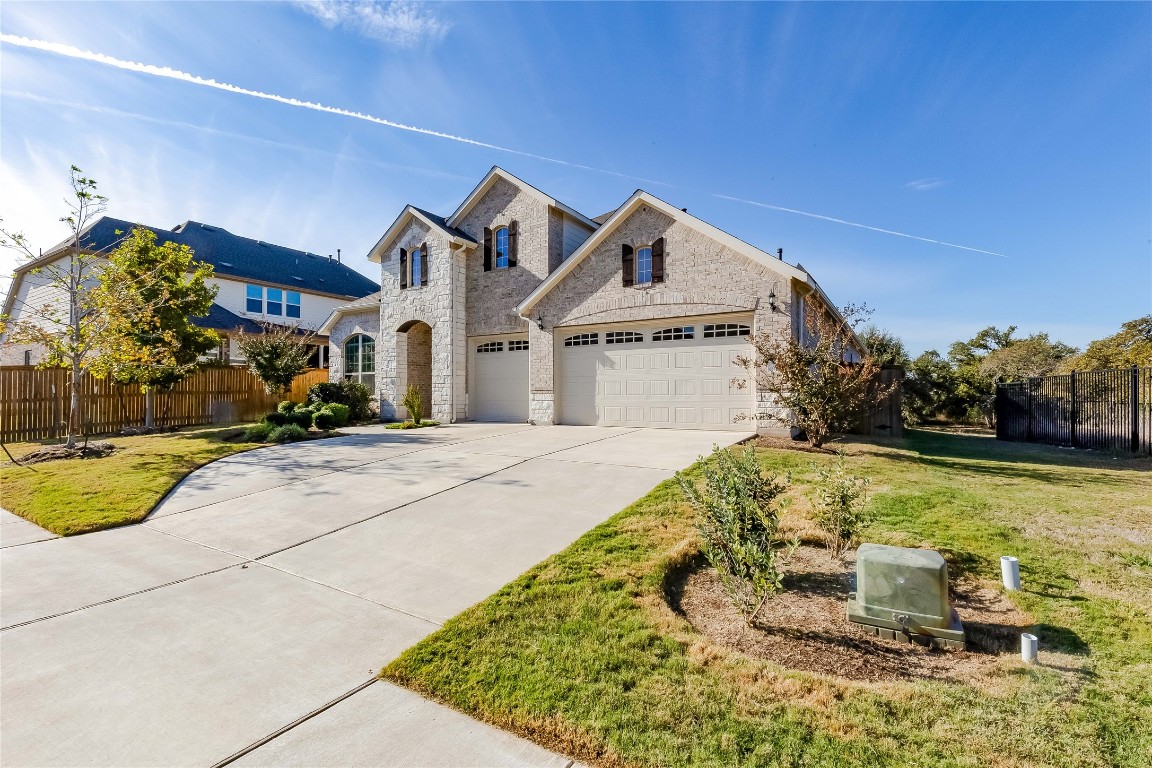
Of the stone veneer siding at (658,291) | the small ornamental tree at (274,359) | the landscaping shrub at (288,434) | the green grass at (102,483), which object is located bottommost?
the green grass at (102,483)

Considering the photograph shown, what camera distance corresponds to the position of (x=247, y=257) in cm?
2597

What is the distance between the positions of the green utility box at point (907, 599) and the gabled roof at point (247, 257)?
28153mm

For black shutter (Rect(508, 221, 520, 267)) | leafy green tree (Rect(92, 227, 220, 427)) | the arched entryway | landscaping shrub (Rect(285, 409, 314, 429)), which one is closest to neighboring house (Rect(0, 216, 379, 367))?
leafy green tree (Rect(92, 227, 220, 427))

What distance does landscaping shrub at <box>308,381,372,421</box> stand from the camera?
15.8 m

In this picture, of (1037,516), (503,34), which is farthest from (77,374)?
(1037,516)

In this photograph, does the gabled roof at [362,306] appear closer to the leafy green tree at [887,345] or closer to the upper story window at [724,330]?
the upper story window at [724,330]

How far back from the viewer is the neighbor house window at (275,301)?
83.5 ft

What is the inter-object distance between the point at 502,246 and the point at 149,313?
9588 millimetres

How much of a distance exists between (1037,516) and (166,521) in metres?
10.1

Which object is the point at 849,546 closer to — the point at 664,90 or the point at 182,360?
the point at 664,90

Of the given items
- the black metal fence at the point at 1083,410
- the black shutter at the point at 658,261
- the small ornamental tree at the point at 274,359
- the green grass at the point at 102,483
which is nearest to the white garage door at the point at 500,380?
the black shutter at the point at 658,261

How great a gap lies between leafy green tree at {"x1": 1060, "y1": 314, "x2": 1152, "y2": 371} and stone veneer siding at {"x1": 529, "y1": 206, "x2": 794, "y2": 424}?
2034 cm

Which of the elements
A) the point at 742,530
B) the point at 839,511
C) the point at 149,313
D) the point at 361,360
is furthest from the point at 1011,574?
the point at 361,360

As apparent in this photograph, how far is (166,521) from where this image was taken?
18.5 feet
